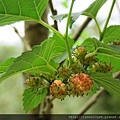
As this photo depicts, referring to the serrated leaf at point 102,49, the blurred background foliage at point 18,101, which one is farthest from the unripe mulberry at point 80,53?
the blurred background foliage at point 18,101

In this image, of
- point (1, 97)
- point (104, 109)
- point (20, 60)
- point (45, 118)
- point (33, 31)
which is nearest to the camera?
point (20, 60)

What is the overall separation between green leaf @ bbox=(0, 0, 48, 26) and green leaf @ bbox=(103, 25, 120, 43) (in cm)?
13

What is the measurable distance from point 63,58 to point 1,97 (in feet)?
11.1

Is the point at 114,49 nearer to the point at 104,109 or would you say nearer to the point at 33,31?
the point at 33,31

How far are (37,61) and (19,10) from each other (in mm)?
90

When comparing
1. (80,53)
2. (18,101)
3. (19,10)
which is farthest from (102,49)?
(18,101)

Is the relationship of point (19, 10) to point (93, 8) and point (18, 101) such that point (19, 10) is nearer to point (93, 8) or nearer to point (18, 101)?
point (93, 8)

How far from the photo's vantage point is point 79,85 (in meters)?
0.46

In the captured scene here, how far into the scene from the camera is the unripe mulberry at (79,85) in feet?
1.51

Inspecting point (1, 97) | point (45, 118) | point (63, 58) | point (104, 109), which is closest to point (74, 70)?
point (63, 58)

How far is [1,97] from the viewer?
12.4ft

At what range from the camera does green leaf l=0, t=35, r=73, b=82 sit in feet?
1.51

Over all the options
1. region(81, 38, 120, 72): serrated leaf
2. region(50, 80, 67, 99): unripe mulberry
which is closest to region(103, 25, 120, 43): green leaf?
region(81, 38, 120, 72): serrated leaf

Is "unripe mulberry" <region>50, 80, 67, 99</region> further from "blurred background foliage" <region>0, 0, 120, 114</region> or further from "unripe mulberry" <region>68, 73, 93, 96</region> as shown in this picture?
"blurred background foliage" <region>0, 0, 120, 114</region>
